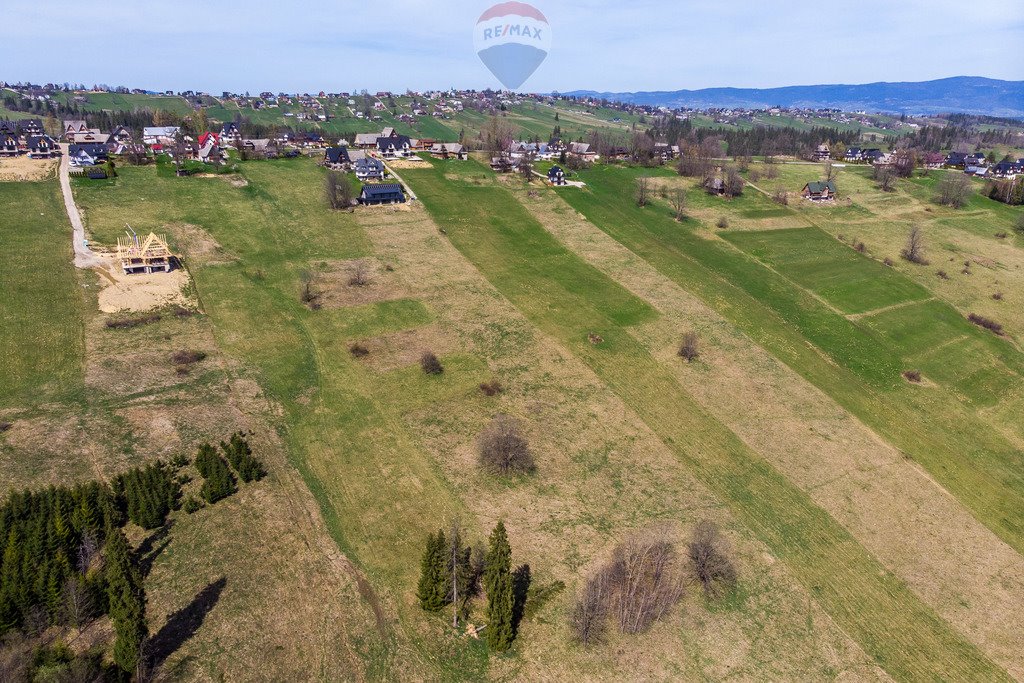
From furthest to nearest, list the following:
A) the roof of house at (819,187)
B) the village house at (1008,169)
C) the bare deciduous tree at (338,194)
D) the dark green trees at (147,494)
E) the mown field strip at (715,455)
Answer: the village house at (1008,169)
the roof of house at (819,187)
the bare deciduous tree at (338,194)
the dark green trees at (147,494)
the mown field strip at (715,455)

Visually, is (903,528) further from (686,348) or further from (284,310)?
(284,310)

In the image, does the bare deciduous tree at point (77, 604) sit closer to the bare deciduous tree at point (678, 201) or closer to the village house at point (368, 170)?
the village house at point (368, 170)

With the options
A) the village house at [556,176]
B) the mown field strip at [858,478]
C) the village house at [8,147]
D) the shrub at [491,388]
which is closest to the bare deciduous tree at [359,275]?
the shrub at [491,388]

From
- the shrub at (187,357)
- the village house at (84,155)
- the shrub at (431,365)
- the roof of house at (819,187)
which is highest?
the village house at (84,155)

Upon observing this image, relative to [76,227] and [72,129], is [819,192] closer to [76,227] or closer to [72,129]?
[76,227]

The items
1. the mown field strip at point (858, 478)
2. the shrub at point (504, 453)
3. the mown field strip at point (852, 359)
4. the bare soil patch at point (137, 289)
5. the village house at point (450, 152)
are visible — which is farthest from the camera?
the village house at point (450, 152)

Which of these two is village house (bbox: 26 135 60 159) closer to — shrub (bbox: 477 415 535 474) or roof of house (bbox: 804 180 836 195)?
shrub (bbox: 477 415 535 474)
